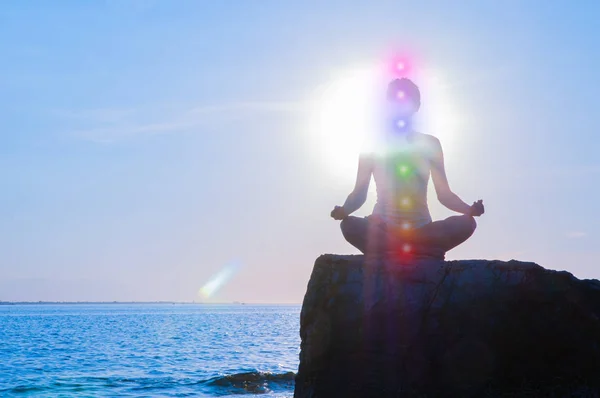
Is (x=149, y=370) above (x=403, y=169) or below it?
below

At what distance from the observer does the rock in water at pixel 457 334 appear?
7570mm

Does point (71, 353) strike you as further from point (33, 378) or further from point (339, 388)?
point (339, 388)

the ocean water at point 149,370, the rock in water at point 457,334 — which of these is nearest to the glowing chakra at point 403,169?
the rock in water at point 457,334

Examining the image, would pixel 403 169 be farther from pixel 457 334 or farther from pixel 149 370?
pixel 149 370

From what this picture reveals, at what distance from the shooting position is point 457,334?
7.71 meters

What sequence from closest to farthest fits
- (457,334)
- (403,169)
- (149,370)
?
(457,334) < (403,169) < (149,370)

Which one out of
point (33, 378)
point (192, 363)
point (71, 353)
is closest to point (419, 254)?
point (33, 378)

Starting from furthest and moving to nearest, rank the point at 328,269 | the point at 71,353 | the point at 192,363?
the point at 71,353
the point at 192,363
the point at 328,269

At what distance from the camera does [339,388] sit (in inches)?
315

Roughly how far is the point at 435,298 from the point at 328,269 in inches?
51.0

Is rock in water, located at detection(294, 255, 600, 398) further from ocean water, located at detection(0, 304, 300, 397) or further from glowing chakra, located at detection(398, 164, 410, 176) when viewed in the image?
ocean water, located at detection(0, 304, 300, 397)

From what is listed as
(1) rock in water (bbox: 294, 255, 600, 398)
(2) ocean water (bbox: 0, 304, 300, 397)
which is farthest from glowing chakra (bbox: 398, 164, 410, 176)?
(2) ocean water (bbox: 0, 304, 300, 397)

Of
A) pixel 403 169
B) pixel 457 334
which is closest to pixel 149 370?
pixel 403 169

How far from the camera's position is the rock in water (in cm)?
757
